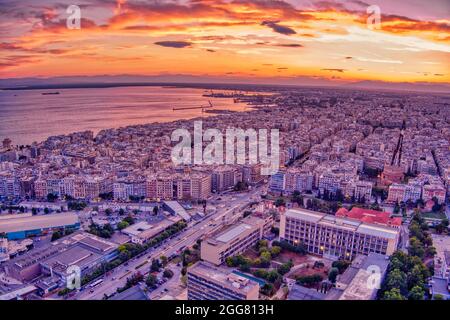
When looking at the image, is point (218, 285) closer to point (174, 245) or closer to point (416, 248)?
point (174, 245)

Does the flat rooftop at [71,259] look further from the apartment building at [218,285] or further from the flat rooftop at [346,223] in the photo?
the flat rooftop at [346,223]

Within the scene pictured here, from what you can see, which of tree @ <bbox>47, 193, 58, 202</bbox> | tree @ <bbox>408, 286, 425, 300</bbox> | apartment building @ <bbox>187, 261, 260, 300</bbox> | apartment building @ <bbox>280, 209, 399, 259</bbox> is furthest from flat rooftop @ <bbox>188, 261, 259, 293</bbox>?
tree @ <bbox>47, 193, 58, 202</bbox>

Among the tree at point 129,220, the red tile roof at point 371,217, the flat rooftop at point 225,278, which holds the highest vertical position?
the flat rooftop at point 225,278

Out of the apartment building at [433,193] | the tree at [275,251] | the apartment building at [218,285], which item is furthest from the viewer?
the apartment building at [433,193]

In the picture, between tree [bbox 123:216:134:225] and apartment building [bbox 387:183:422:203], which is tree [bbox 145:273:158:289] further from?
apartment building [bbox 387:183:422:203]

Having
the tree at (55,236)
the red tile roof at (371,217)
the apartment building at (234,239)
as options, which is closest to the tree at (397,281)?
the red tile roof at (371,217)

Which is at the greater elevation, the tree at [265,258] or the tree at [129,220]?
the tree at [129,220]

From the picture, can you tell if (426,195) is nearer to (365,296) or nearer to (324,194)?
(324,194)
